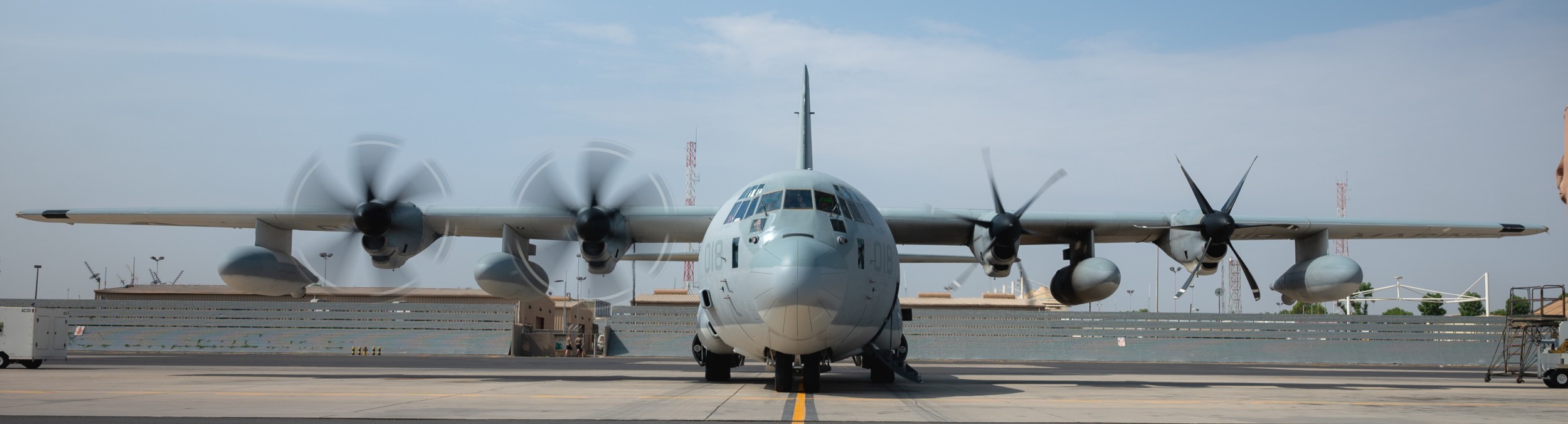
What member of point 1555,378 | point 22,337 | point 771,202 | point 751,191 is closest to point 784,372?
point 771,202

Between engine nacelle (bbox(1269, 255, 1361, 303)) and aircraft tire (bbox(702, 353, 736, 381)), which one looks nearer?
aircraft tire (bbox(702, 353, 736, 381))

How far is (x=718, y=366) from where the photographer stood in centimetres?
1811

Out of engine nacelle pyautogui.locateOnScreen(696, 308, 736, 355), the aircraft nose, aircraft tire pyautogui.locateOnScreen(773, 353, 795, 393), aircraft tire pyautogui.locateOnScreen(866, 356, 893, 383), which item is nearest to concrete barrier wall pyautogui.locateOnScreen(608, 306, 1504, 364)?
aircraft tire pyautogui.locateOnScreen(866, 356, 893, 383)

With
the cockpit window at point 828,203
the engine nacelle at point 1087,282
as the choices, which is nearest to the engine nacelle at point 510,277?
the cockpit window at point 828,203

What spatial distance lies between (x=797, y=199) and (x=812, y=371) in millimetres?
2535

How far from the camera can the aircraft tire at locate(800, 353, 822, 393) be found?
14711 millimetres

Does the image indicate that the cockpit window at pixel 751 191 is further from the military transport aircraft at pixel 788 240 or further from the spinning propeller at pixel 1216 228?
the spinning propeller at pixel 1216 228

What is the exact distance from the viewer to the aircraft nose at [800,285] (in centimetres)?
1302

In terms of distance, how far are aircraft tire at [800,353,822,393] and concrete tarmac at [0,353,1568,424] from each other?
25 cm

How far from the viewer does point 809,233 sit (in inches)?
535

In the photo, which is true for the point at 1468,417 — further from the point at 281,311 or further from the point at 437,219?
the point at 281,311

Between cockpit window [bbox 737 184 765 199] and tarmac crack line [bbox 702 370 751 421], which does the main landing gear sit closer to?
tarmac crack line [bbox 702 370 751 421]

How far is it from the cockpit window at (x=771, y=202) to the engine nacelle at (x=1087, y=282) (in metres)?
8.60

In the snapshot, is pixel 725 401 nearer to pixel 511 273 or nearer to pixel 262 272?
pixel 511 273
